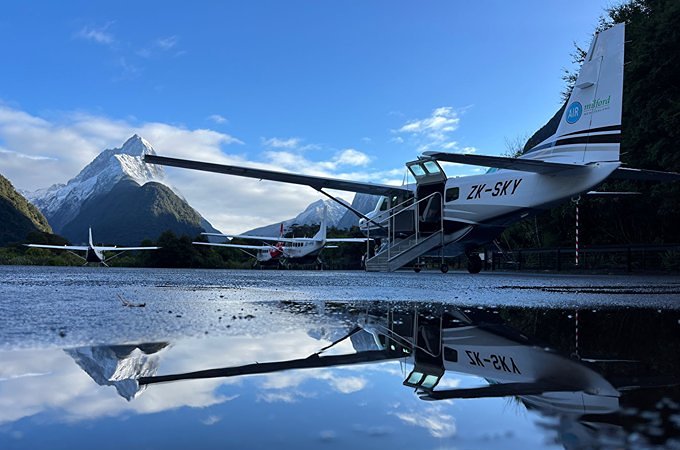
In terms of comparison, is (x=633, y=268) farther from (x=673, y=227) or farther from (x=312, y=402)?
(x=312, y=402)

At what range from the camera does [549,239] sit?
29000 millimetres

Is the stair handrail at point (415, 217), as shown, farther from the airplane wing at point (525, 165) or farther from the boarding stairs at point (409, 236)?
the airplane wing at point (525, 165)

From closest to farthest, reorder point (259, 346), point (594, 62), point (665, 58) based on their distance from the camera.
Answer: point (259, 346) < point (594, 62) < point (665, 58)

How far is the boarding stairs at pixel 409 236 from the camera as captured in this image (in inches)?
668

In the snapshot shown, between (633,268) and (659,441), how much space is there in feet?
67.4

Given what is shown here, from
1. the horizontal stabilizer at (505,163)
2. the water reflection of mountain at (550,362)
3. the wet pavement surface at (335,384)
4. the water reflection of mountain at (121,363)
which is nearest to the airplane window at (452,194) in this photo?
the horizontal stabilizer at (505,163)

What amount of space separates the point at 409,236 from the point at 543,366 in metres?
16.2

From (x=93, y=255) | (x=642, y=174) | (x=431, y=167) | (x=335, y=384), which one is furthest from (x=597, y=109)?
(x=93, y=255)

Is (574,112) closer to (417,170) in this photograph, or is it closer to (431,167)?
(431,167)

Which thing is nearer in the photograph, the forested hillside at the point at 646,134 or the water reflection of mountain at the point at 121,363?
the water reflection of mountain at the point at 121,363

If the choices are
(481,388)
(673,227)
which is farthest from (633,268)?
(481,388)

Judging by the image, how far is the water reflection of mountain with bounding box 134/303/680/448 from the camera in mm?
1394

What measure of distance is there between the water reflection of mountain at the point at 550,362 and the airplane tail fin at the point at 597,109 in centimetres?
962

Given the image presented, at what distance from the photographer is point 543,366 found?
213 cm
